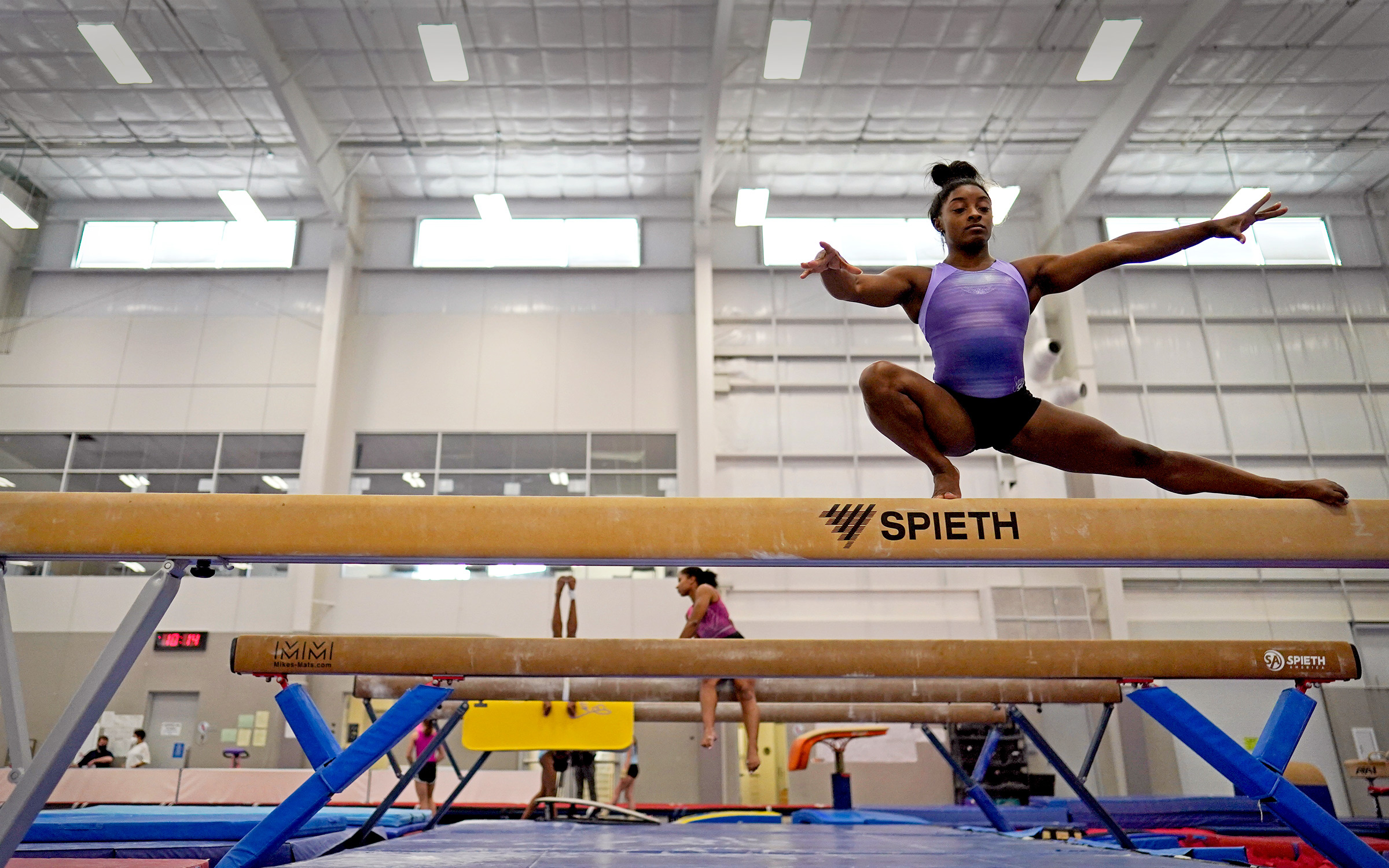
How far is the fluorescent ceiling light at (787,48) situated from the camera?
411 inches

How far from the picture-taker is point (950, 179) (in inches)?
111

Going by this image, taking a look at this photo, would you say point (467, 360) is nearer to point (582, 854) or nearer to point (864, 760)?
point (864, 760)

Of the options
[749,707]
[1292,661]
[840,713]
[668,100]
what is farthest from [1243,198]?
[749,707]

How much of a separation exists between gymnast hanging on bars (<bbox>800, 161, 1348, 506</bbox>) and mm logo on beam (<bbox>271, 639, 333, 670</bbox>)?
2841 millimetres

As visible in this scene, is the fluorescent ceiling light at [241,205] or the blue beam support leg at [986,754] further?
the fluorescent ceiling light at [241,205]

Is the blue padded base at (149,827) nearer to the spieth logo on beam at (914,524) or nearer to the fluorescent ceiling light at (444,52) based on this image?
the spieth logo on beam at (914,524)

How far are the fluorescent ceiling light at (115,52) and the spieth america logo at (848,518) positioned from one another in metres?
11.9

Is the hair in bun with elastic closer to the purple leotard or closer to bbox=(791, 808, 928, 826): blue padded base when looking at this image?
the purple leotard

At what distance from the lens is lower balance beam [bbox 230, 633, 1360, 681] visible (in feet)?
12.9

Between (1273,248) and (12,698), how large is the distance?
1803 centimetres

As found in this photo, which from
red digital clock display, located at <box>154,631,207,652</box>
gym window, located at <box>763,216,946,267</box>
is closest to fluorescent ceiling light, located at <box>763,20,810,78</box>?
gym window, located at <box>763,216,946,267</box>

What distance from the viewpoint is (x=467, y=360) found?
14.9 m

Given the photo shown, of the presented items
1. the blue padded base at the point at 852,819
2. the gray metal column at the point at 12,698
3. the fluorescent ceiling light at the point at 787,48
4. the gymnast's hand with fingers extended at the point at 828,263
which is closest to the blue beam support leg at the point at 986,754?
the blue padded base at the point at 852,819

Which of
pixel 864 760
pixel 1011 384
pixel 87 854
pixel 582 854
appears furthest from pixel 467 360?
pixel 1011 384
